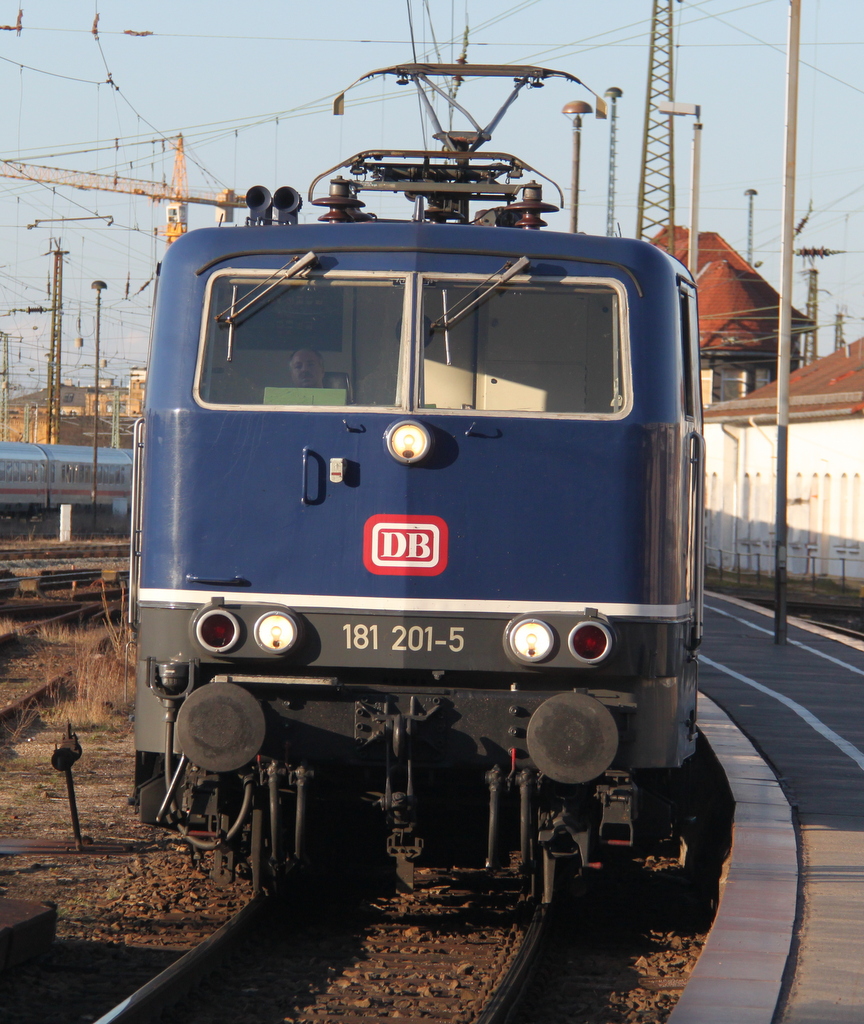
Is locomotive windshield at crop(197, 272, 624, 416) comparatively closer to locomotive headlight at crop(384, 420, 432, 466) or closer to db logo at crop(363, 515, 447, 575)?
locomotive headlight at crop(384, 420, 432, 466)

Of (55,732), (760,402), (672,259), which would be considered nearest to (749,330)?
(760,402)

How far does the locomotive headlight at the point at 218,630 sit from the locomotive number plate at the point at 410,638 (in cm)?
47

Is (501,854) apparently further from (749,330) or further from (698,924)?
(749,330)

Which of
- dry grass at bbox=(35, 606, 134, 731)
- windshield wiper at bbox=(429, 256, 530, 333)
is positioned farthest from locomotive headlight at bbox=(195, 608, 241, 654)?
dry grass at bbox=(35, 606, 134, 731)

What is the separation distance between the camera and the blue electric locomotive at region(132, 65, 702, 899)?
565 centimetres

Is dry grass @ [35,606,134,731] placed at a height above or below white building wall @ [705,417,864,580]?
below

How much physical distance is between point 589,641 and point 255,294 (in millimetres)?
2090

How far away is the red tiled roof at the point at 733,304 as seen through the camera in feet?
162

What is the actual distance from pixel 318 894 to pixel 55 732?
5.13m

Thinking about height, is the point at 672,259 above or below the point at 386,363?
above

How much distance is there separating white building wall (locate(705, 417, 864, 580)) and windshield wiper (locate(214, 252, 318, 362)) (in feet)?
93.0

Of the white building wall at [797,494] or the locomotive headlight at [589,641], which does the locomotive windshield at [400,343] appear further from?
the white building wall at [797,494]

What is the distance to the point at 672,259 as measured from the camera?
629 centimetres

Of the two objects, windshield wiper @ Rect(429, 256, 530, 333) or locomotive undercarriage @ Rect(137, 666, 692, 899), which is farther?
windshield wiper @ Rect(429, 256, 530, 333)
